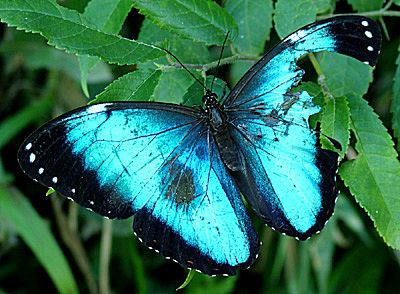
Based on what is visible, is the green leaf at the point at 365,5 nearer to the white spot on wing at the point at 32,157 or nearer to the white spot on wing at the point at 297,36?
the white spot on wing at the point at 297,36

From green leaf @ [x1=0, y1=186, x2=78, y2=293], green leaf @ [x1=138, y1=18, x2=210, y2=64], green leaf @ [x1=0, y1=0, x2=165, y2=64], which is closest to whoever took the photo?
green leaf @ [x1=0, y1=0, x2=165, y2=64]

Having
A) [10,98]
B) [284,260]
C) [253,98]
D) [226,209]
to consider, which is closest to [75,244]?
[10,98]

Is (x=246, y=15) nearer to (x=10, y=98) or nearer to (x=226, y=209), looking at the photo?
(x=226, y=209)

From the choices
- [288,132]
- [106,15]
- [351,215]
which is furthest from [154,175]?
[351,215]

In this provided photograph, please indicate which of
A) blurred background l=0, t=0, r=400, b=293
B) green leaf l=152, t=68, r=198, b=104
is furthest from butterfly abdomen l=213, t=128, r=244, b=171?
blurred background l=0, t=0, r=400, b=293

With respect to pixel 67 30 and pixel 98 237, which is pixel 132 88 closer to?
pixel 67 30

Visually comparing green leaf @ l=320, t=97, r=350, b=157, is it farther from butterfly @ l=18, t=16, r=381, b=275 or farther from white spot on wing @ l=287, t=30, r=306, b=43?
white spot on wing @ l=287, t=30, r=306, b=43

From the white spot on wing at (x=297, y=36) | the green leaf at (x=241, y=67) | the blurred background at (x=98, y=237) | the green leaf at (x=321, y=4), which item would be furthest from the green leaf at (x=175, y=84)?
the blurred background at (x=98, y=237)
